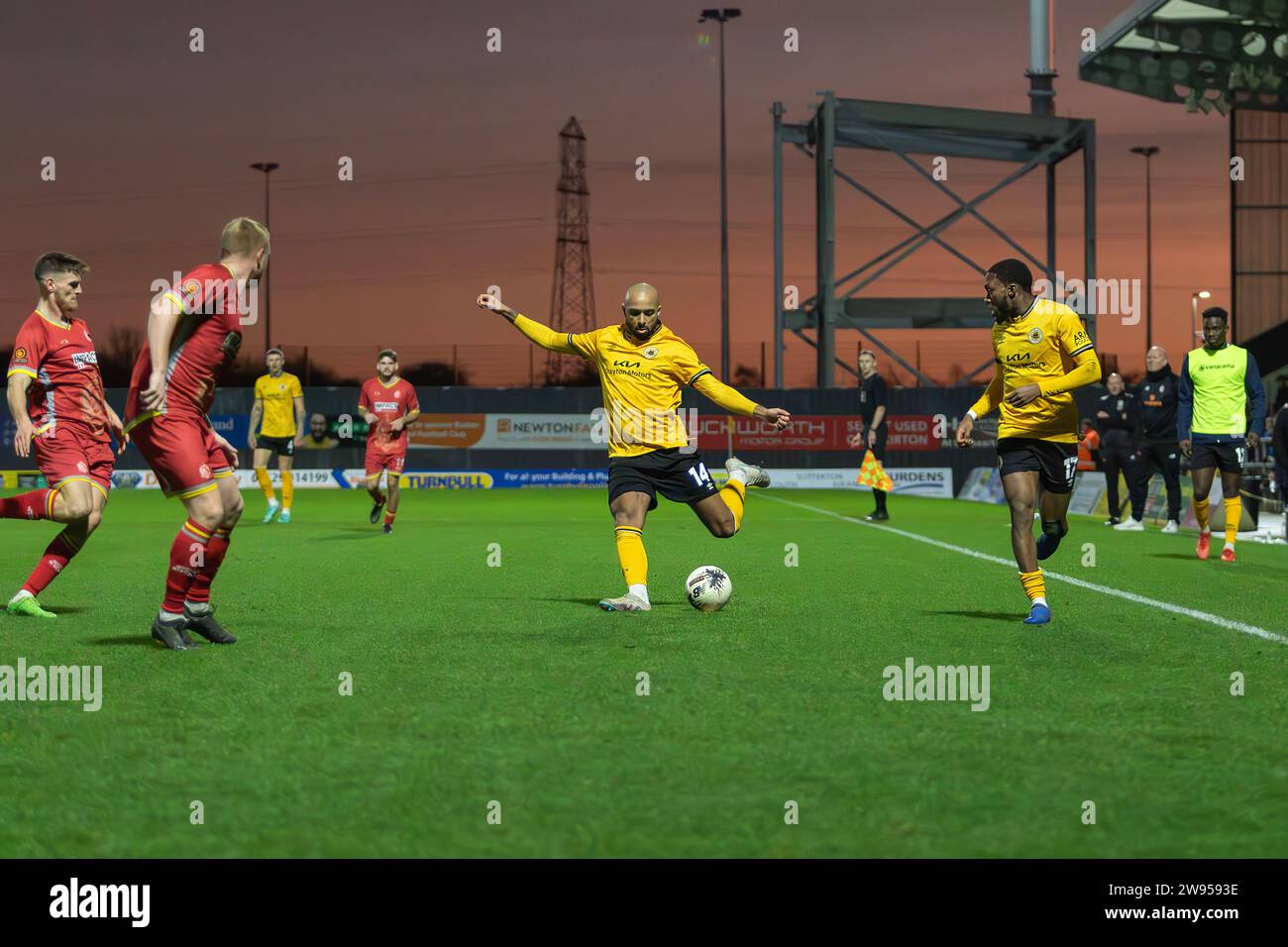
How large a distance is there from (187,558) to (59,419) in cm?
209

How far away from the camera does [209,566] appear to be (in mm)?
7535

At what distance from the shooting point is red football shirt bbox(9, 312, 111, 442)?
8.70m

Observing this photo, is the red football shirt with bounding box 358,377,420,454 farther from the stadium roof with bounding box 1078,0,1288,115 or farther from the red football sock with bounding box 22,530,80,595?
the stadium roof with bounding box 1078,0,1288,115

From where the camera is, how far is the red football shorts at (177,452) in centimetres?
727

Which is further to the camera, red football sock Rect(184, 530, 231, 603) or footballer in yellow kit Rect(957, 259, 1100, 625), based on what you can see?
footballer in yellow kit Rect(957, 259, 1100, 625)

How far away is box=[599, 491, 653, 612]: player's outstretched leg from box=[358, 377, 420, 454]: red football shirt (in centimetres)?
841

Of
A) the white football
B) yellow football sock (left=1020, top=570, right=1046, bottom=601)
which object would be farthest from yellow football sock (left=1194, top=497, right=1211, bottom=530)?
the white football

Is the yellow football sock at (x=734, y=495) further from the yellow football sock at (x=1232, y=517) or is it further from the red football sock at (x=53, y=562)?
the yellow football sock at (x=1232, y=517)

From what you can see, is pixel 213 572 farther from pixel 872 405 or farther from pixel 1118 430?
pixel 1118 430

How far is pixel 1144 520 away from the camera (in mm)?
21094

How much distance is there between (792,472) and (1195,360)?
21814mm

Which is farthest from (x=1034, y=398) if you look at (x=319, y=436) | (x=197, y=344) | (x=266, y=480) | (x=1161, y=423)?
(x=319, y=436)

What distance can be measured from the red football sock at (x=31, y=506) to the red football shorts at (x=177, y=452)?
162cm

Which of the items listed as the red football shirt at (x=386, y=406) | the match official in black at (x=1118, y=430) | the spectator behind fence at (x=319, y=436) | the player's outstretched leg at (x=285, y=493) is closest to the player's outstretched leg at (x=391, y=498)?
the red football shirt at (x=386, y=406)
